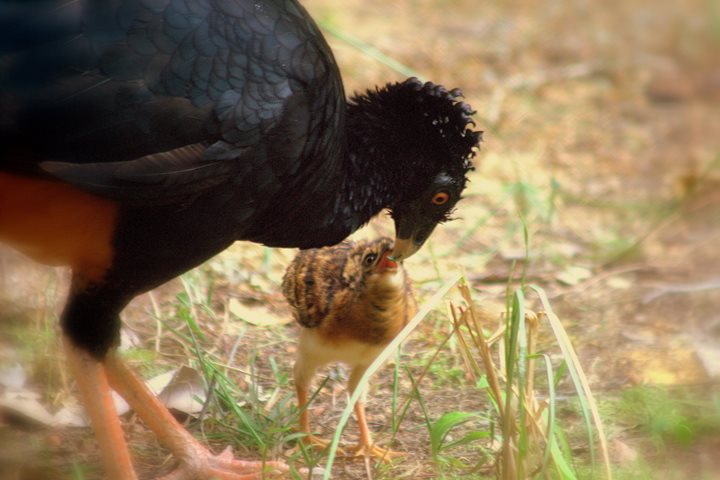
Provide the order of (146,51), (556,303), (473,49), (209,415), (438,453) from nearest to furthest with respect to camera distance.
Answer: (146,51)
(438,453)
(209,415)
(556,303)
(473,49)

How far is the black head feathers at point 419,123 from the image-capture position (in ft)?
13.7

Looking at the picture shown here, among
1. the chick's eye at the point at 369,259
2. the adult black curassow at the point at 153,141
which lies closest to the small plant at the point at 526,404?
the chick's eye at the point at 369,259

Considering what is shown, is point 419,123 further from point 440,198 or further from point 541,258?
point 541,258

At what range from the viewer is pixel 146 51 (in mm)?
3582

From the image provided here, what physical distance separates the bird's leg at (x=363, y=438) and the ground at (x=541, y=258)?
Answer: 0.07 meters

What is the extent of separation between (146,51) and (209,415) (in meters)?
1.64

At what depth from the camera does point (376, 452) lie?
4211 millimetres

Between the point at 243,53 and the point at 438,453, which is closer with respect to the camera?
the point at 243,53

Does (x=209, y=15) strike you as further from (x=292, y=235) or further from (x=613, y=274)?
(x=613, y=274)

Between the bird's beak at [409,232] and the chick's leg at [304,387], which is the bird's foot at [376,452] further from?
the bird's beak at [409,232]

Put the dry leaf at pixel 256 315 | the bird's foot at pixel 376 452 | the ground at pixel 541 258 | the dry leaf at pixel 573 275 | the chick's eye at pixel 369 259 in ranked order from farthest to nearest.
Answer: the dry leaf at pixel 573 275
the dry leaf at pixel 256 315
the ground at pixel 541 258
the chick's eye at pixel 369 259
the bird's foot at pixel 376 452

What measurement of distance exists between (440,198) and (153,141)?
49.8 inches

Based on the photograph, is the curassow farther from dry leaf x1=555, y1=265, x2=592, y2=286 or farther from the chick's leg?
dry leaf x1=555, y1=265, x2=592, y2=286

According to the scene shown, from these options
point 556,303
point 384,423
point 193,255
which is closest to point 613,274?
point 556,303
